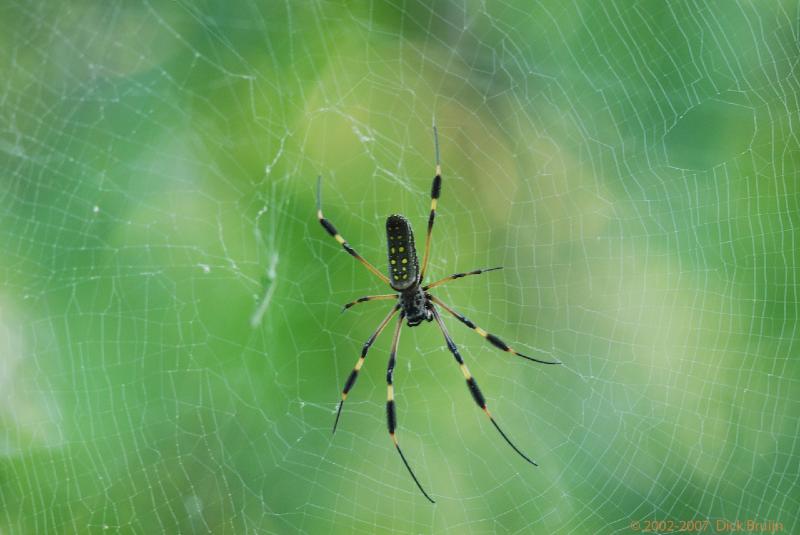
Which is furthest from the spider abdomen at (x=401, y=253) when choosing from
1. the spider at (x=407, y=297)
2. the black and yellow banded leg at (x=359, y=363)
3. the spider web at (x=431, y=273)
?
the spider web at (x=431, y=273)

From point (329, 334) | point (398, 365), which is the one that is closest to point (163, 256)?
point (329, 334)

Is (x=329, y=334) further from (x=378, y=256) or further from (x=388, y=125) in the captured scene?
(x=388, y=125)

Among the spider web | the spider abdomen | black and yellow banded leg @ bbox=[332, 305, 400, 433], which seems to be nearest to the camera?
the spider abdomen

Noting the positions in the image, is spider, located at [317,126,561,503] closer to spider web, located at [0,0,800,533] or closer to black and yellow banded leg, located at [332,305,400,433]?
black and yellow banded leg, located at [332,305,400,433]

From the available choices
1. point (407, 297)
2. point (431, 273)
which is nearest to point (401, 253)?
point (407, 297)

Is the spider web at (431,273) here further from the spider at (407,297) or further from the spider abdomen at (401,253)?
the spider abdomen at (401,253)

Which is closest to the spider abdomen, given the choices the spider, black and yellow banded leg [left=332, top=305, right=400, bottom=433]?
the spider

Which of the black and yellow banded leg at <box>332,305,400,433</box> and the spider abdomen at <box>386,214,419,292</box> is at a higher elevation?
the spider abdomen at <box>386,214,419,292</box>
